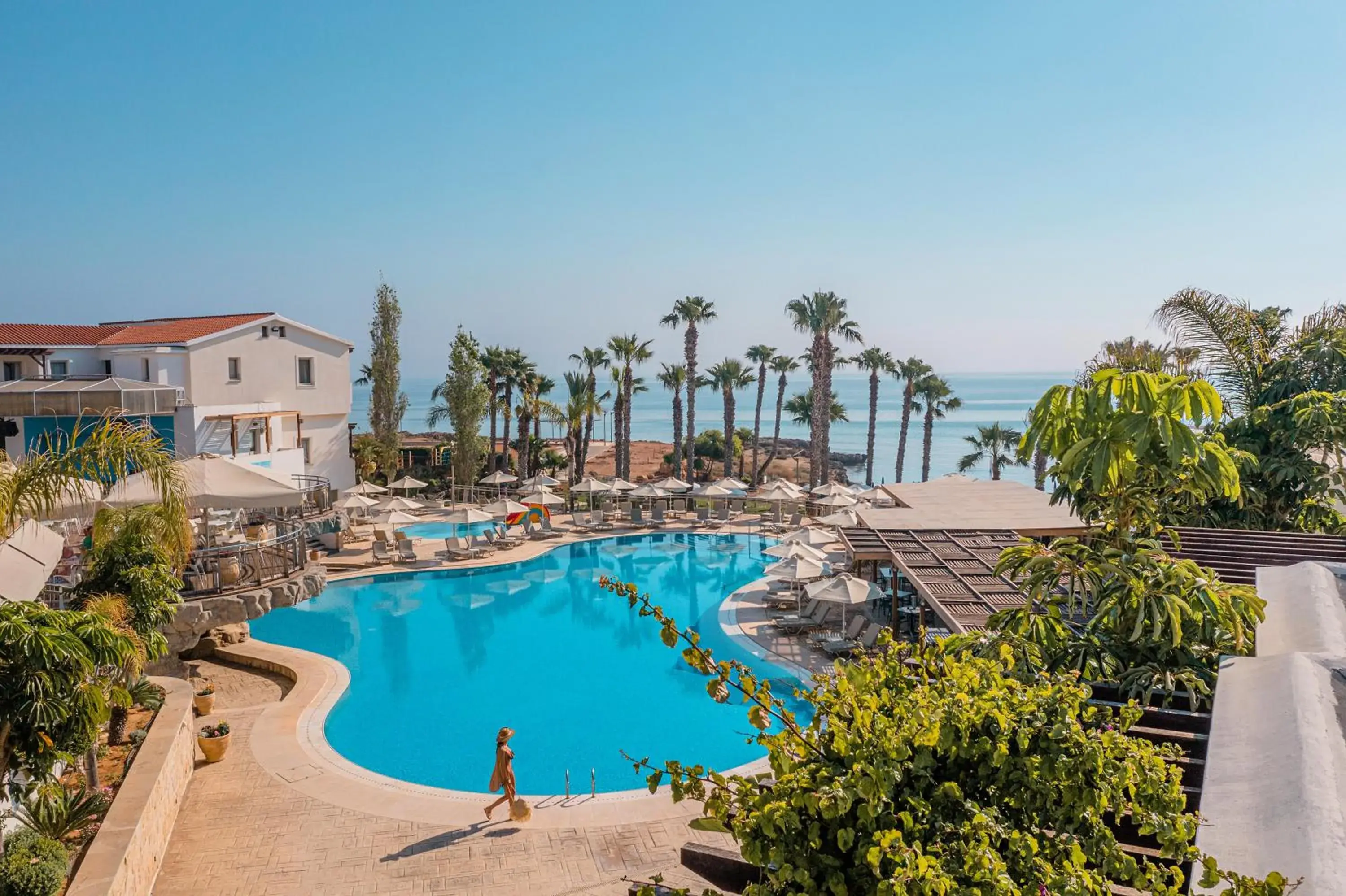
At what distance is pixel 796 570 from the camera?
787 inches

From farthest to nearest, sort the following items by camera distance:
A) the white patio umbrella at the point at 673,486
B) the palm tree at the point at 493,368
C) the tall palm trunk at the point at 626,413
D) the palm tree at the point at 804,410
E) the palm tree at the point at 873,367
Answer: the palm tree at the point at 804,410
the palm tree at the point at 873,367
the tall palm trunk at the point at 626,413
the palm tree at the point at 493,368
the white patio umbrella at the point at 673,486

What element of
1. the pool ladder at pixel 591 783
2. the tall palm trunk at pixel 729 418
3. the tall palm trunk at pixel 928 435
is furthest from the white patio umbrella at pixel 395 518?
the tall palm trunk at pixel 928 435

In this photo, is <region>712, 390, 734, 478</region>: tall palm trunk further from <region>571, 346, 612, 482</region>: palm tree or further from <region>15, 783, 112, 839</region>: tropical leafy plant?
<region>15, 783, 112, 839</region>: tropical leafy plant

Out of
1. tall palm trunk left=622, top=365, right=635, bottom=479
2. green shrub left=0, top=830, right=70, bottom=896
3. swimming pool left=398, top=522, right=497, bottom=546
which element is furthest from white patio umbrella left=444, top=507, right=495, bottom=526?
green shrub left=0, top=830, right=70, bottom=896

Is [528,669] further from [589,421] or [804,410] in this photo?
[804,410]

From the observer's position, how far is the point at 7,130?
29641mm

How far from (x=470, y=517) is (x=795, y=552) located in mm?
12456

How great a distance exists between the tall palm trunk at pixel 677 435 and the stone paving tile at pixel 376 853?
3218 cm

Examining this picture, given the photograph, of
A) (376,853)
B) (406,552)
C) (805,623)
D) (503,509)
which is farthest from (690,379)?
(376,853)

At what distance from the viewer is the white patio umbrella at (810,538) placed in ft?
78.3

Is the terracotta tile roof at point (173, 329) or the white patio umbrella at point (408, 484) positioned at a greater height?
the terracotta tile roof at point (173, 329)

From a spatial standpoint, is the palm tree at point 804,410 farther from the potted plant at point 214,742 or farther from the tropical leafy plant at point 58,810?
the tropical leafy plant at point 58,810

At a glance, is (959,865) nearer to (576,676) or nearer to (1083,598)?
(1083,598)

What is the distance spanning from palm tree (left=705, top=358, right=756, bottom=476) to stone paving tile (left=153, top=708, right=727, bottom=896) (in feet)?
111
